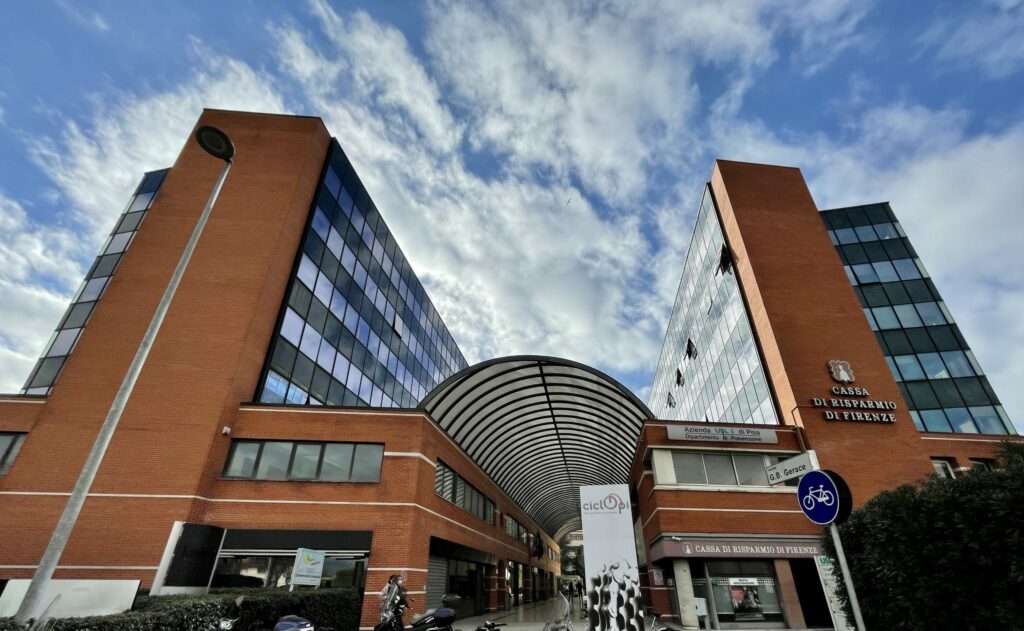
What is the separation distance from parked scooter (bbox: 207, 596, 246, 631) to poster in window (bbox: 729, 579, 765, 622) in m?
16.3

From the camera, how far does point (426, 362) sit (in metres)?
39.2

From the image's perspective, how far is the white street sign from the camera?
8.66 m

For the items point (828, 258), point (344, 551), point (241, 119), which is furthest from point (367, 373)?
point (828, 258)

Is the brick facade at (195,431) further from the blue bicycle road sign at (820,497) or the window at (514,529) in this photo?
the blue bicycle road sign at (820,497)

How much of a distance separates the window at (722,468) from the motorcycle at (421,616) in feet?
39.9

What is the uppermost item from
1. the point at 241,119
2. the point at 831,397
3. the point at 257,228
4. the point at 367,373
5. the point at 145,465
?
the point at 241,119

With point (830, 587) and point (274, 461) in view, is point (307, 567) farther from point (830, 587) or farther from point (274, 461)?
point (830, 587)

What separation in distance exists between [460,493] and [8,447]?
16941mm

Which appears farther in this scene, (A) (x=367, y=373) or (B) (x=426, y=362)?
(B) (x=426, y=362)

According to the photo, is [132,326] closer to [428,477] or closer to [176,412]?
[176,412]

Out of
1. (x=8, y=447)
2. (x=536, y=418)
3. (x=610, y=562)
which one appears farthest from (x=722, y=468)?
(x=8, y=447)

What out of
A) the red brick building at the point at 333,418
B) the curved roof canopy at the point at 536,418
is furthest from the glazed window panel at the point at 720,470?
the curved roof canopy at the point at 536,418

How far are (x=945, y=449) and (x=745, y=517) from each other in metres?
11.2

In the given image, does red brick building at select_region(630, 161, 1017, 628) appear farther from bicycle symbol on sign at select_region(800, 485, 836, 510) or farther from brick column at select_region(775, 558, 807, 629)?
bicycle symbol on sign at select_region(800, 485, 836, 510)
